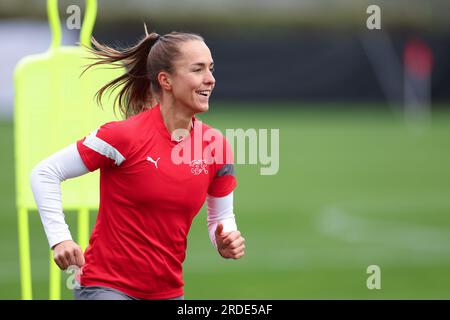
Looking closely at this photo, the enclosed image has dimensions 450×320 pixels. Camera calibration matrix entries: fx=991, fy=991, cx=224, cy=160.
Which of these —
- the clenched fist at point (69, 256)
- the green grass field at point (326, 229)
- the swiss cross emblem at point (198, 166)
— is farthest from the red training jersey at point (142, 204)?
the green grass field at point (326, 229)

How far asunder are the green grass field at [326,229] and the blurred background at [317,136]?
3cm

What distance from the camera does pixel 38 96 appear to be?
18.4ft

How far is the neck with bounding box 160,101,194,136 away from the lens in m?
4.82

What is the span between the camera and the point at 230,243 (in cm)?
477

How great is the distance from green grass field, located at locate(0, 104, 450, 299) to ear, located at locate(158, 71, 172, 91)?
3.98 m

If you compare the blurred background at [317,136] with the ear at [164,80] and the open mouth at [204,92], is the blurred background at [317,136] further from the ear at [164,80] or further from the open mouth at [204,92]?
the open mouth at [204,92]

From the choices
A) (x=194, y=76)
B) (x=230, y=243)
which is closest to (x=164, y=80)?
(x=194, y=76)

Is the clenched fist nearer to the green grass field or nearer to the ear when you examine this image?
the ear

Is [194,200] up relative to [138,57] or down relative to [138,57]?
down

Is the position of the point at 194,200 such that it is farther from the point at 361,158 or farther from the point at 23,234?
the point at 361,158

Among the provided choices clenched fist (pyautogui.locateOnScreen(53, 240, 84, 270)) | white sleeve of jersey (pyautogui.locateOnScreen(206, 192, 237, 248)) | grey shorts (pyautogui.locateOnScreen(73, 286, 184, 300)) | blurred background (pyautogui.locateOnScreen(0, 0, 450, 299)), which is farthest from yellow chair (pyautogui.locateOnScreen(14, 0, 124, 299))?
clenched fist (pyautogui.locateOnScreen(53, 240, 84, 270))

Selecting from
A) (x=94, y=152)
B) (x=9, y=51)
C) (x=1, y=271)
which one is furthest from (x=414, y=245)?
(x=9, y=51)

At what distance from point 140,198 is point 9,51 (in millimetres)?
26905

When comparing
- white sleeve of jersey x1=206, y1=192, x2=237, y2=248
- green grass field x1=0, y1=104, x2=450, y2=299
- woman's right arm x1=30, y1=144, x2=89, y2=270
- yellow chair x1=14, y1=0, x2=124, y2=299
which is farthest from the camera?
green grass field x1=0, y1=104, x2=450, y2=299
